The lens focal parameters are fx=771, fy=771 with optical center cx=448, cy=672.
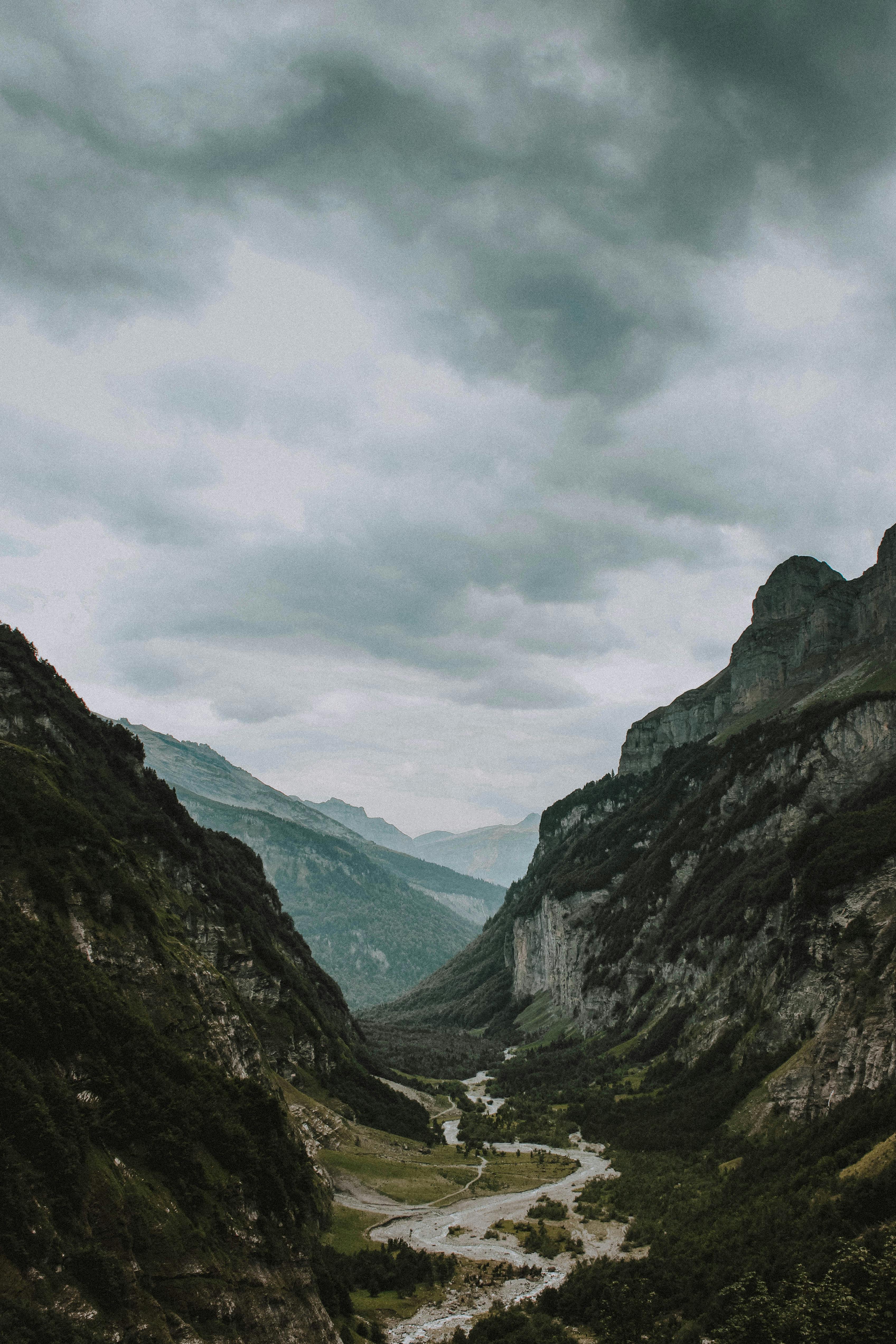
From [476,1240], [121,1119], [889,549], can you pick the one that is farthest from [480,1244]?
[889,549]

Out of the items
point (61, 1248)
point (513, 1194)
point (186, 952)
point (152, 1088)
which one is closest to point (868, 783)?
point (513, 1194)

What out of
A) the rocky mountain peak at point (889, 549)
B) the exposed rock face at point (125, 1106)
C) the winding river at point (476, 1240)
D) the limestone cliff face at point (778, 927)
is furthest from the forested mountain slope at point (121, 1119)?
the rocky mountain peak at point (889, 549)

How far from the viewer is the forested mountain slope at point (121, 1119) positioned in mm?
26391

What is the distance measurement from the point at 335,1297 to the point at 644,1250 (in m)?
29.2

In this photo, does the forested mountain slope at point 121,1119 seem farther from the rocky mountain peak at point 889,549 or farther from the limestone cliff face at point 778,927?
the rocky mountain peak at point 889,549

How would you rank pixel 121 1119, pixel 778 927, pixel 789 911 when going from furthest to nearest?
pixel 778 927
pixel 789 911
pixel 121 1119

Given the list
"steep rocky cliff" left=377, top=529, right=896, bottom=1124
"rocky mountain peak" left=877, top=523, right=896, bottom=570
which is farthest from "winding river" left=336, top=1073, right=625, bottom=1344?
"rocky mountain peak" left=877, top=523, right=896, bottom=570

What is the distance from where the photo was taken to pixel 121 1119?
33750mm

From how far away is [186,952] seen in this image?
60.1m

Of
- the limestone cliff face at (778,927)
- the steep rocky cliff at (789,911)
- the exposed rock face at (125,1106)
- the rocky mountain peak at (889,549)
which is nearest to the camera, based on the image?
the exposed rock face at (125,1106)

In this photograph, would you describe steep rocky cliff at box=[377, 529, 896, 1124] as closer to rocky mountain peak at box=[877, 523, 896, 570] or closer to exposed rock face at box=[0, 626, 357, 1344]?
rocky mountain peak at box=[877, 523, 896, 570]

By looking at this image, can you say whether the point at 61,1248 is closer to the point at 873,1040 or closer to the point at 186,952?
the point at 186,952

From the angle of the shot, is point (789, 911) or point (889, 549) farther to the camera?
point (889, 549)

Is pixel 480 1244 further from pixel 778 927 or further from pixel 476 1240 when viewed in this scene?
pixel 778 927
